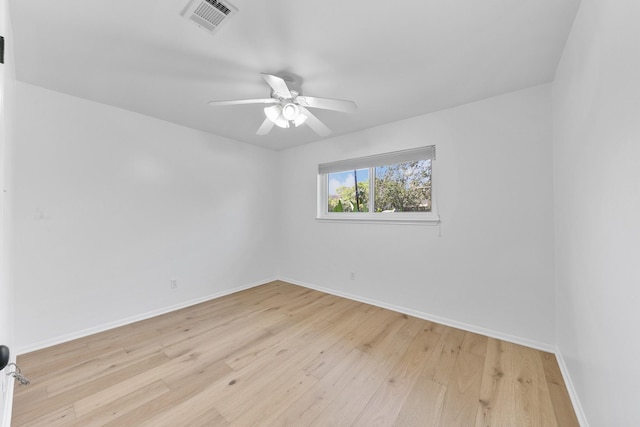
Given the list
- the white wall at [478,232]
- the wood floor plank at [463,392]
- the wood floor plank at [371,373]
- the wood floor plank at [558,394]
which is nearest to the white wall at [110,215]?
the white wall at [478,232]

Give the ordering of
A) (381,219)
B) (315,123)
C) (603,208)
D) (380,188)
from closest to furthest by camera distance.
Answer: (603,208)
(315,123)
(381,219)
(380,188)

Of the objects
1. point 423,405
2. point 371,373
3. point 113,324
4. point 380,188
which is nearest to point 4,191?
point 113,324

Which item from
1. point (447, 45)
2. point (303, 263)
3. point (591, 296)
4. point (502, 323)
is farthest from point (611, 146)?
point (303, 263)

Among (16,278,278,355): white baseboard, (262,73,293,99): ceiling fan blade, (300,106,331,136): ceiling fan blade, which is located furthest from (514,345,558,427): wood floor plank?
(16,278,278,355): white baseboard

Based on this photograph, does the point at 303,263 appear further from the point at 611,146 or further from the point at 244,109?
the point at 611,146

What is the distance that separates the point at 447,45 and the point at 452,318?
2.40 meters

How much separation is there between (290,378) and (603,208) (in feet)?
6.50

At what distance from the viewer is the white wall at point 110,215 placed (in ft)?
6.59

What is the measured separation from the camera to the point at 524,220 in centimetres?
208

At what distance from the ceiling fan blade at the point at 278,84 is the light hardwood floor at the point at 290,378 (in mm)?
2021

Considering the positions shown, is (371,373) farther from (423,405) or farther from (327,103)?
(327,103)

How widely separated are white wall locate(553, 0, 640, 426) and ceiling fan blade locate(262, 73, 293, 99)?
5.06 feet

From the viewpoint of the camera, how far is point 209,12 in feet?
4.25

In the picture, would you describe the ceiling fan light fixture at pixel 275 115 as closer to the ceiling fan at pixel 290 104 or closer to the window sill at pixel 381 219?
the ceiling fan at pixel 290 104
